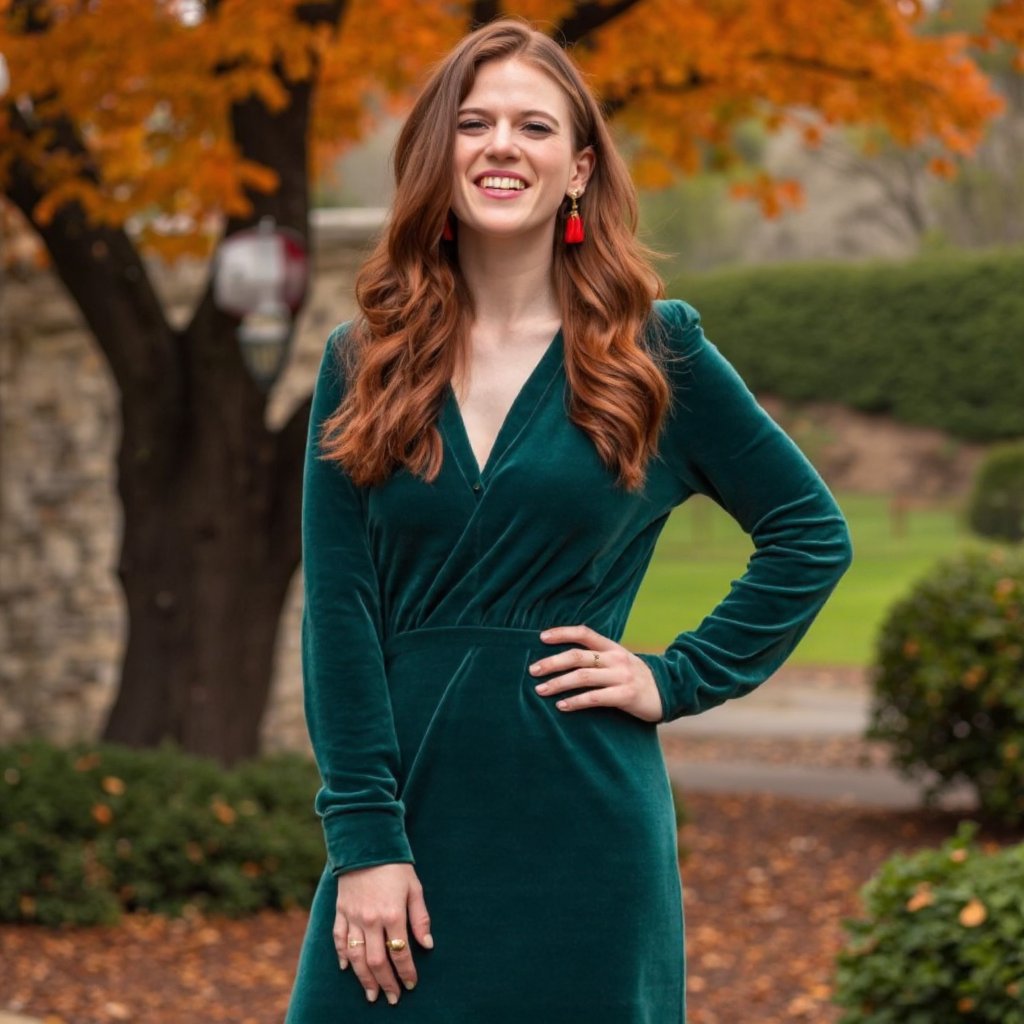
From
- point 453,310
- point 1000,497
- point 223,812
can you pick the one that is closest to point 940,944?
point 453,310

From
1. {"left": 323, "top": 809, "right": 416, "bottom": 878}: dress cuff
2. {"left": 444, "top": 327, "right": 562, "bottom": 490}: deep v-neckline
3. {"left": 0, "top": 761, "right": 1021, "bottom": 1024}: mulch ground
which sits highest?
{"left": 444, "top": 327, "right": 562, "bottom": 490}: deep v-neckline

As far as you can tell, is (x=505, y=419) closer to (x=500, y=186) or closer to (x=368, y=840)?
(x=500, y=186)

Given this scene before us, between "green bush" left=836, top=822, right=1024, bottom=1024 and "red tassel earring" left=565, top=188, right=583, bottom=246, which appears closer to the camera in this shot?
"red tassel earring" left=565, top=188, right=583, bottom=246

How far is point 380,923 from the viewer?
2154 mm

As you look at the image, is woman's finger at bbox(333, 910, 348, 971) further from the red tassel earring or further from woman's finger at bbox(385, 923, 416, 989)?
the red tassel earring

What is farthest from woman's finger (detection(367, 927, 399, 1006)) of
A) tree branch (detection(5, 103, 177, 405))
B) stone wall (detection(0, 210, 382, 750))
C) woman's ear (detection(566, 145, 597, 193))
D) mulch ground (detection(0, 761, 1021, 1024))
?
stone wall (detection(0, 210, 382, 750))

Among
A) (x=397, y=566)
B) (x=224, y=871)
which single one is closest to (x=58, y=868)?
(x=224, y=871)

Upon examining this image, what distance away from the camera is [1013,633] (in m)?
7.21

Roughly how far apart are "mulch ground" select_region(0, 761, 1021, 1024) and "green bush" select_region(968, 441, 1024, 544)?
14.8 m

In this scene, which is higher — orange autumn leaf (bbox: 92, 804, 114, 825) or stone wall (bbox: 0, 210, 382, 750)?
stone wall (bbox: 0, 210, 382, 750)

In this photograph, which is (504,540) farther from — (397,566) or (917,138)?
(917,138)

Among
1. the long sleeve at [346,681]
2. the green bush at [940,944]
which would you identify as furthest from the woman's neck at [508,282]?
the green bush at [940,944]

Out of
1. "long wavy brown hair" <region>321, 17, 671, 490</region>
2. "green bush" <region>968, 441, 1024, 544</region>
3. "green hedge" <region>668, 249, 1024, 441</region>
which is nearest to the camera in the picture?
"long wavy brown hair" <region>321, 17, 671, 490</region>

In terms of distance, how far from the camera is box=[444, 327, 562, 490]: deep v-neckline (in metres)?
2.26
